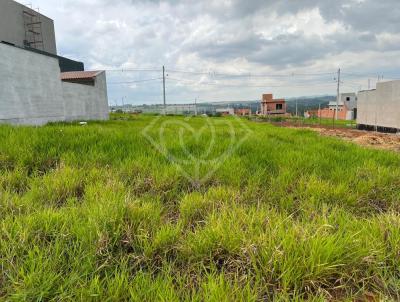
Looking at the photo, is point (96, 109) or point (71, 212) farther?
point (96, 109)

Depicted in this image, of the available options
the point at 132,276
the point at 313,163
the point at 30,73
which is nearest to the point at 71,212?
the point at 132,276

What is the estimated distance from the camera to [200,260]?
1.68 meters

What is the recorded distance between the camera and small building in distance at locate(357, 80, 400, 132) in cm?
1836

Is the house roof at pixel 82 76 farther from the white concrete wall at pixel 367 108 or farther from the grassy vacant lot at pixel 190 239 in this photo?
the white concrete wall at pixel 367 108

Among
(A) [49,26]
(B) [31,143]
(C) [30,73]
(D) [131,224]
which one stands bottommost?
(D) [131,224]

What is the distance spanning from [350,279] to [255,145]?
362cm

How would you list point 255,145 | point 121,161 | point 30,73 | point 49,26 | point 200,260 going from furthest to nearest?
point 49,26 → point 30,73 → point 255,145 → point 121,161 → point 200,260

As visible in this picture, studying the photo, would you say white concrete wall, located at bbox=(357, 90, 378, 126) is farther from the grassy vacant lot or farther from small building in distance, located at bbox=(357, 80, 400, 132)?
the grassy vacant lot

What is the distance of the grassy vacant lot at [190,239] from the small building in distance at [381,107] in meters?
19.6

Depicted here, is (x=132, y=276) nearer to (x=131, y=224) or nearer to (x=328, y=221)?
(x=131, y=224)

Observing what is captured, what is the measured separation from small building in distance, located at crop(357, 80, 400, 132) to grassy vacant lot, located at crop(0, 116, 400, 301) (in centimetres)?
1964

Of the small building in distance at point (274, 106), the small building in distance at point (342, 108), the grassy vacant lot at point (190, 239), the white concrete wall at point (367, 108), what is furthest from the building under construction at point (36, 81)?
the small building in distance at point (274, 106)

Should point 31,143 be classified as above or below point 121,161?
above

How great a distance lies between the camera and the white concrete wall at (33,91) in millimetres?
11375
